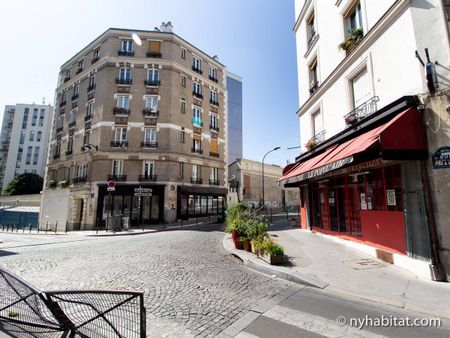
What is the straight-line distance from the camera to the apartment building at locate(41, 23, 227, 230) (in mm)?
22953

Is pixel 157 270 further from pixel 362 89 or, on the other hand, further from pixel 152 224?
pixel 152 224

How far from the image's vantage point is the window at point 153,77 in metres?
25.3

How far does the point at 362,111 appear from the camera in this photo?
8203 millimetres

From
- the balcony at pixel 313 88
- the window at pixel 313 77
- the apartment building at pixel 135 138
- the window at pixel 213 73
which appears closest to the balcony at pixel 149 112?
the apartment building at pixel 135 138

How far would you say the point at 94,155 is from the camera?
23.3 m

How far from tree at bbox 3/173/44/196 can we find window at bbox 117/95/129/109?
37.8 m

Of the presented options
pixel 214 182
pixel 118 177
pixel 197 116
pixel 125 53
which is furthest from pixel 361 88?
pixel 125 53

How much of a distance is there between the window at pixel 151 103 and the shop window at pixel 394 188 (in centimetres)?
2243

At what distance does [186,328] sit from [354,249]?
7219mm

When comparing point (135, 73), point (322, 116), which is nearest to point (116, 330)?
point (322, 116)

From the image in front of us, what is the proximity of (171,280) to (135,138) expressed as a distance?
20.9 meters

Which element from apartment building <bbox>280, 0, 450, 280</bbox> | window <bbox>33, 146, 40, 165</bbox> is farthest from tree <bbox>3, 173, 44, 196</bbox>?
apartment building <bbox>280, 0, 450, 280</bbox>

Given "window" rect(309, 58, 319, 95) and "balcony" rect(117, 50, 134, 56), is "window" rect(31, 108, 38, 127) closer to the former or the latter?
"balcony" rect(117, 50, 134, 56)

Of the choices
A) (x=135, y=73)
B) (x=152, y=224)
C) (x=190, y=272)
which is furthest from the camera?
(x=135, y=73)
